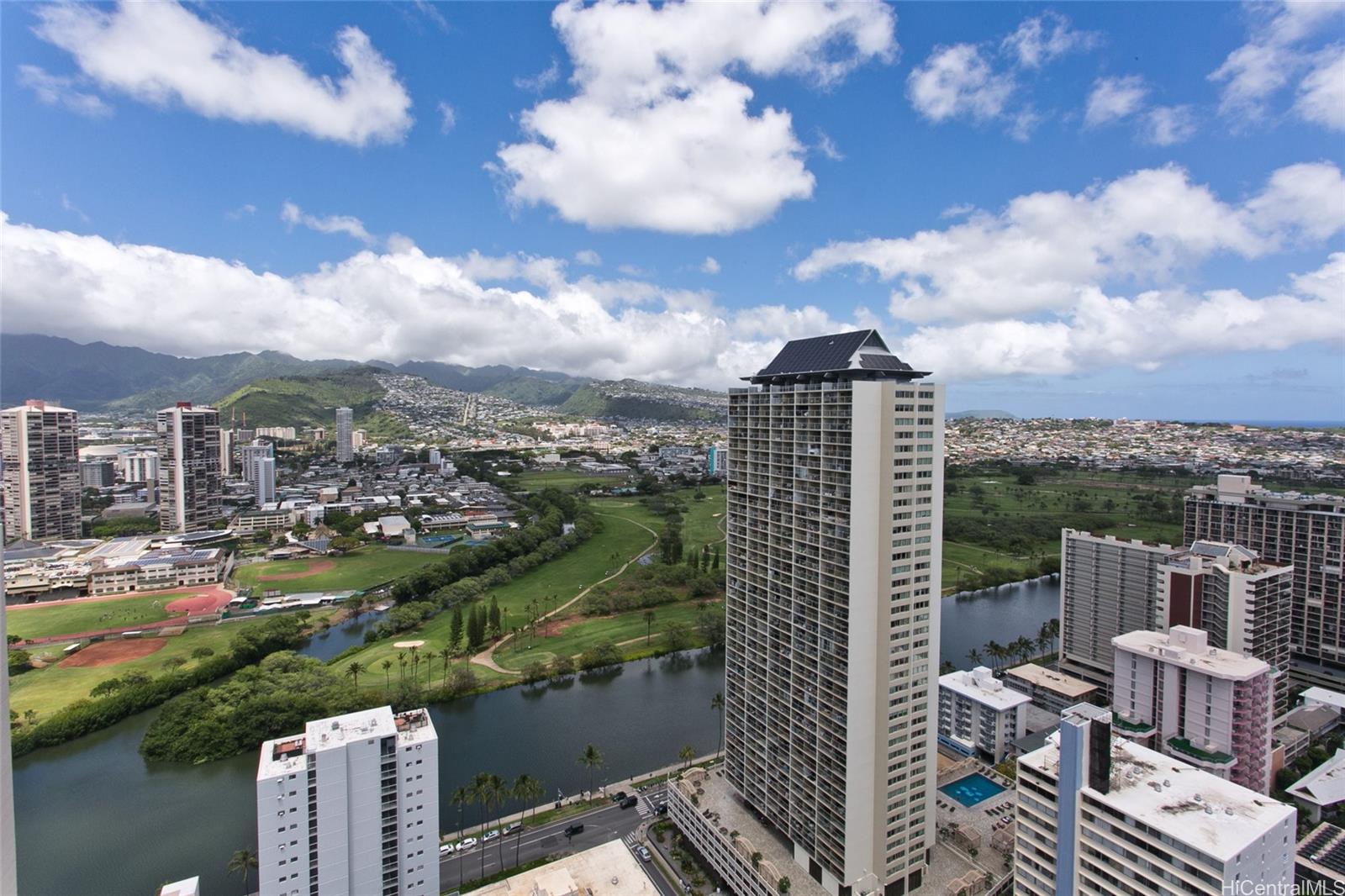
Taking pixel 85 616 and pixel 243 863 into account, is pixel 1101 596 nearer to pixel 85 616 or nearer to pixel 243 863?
pixel 243 863

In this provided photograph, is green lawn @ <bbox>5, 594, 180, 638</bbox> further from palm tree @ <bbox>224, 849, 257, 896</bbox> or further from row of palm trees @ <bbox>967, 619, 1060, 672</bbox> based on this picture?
row of palm trees @ <bbox>967, 619, 1060, 672</bbox>

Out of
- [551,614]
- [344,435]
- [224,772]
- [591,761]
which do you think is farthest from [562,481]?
[591,761]

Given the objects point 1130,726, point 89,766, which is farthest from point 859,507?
point 89,766

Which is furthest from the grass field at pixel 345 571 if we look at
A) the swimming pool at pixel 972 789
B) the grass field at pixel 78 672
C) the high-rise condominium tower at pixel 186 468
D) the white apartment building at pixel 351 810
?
the swimming pool at pixel 972 789

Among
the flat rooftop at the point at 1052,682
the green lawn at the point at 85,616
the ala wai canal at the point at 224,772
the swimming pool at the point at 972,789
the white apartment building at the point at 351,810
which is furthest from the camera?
the green lawn at the point at 85,616

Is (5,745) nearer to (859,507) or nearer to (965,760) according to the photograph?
(859,507)

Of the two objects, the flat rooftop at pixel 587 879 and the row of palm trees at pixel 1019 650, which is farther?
the row of palm trees at pixel 1019 650

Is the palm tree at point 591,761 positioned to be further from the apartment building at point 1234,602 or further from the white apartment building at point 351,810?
the apartment building at point 1234,602

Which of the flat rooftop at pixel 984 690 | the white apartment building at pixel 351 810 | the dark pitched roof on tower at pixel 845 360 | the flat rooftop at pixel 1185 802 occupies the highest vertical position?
the dark pitched roof on tower at pixel 845 360
